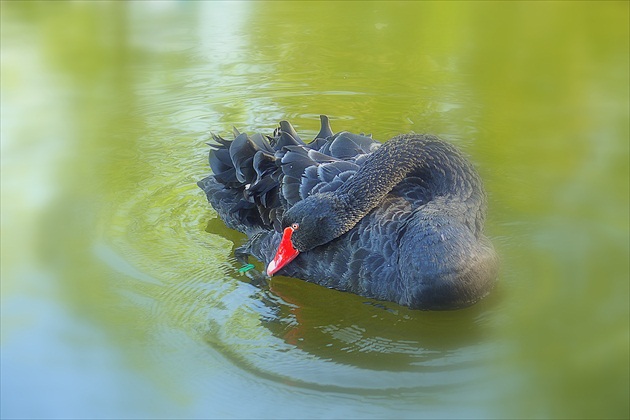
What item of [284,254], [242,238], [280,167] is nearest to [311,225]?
[284,254]

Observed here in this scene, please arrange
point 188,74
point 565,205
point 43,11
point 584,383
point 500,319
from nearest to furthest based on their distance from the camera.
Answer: point 584,383 → point 500,319 → point 565,205 → point 188,74 → point 43,11

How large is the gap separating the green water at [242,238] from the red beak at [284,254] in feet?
0.42

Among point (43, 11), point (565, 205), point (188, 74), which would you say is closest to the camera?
point (565, 205)

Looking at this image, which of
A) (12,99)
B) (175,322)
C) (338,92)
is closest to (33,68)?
(12,99)

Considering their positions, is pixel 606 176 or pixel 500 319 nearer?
pixel 500 319

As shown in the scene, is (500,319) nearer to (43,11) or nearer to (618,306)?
(618,306)

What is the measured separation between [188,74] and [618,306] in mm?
4750

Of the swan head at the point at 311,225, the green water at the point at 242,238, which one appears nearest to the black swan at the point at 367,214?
the swan head at the point at 311,225

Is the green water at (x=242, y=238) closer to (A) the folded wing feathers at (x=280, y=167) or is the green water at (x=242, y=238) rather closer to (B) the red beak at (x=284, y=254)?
(B) the red beak at (x=284, y=254)

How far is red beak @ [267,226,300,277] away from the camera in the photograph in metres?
4.34

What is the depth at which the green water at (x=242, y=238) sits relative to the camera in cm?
356

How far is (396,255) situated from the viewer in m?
4.03

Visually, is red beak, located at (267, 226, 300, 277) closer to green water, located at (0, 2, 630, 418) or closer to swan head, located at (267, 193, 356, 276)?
swan head, located at (267, 193, 356, 276)

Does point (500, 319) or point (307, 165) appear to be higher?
point (307, 165)
